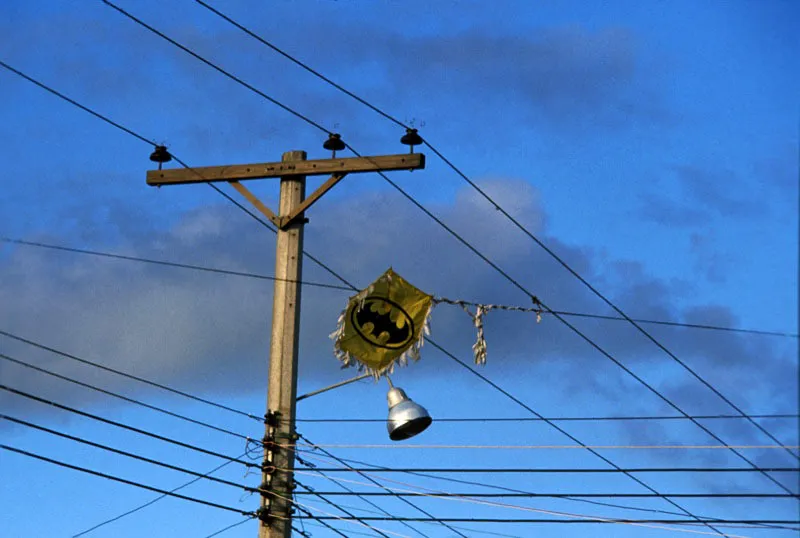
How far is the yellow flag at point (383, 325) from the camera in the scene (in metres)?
14.8

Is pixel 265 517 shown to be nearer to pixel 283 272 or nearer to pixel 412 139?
pixel 283 272

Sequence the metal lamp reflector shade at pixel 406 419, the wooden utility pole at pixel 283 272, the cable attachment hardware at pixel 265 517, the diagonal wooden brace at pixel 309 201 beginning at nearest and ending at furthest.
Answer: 1. the metal lamp reflector shade at pixel 406 419
2. the cable attachment hardware at pixel 265 517
3. the wooden utility pole at pixel 283 272
4. the diagonal wooden brace at pixel 309 201

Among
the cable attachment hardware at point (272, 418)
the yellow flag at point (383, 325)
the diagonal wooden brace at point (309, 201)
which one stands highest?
the diagonal wooden brace at point (309, 201)

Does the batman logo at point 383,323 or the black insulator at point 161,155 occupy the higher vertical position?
the black insulator at point 161,155

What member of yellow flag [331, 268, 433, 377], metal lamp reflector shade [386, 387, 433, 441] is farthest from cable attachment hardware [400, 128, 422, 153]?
metal lamp reflector shade [386, 387, 433, 441]

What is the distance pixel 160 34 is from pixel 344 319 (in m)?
3.69

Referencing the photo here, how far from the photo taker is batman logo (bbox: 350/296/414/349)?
14812 millimetres

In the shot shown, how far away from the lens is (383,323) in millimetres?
14906

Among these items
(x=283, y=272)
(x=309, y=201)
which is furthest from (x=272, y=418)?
(x=309, y=201)

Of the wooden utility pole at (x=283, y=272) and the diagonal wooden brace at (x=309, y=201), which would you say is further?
the diagonal wooden brace at (x=309, y=201)

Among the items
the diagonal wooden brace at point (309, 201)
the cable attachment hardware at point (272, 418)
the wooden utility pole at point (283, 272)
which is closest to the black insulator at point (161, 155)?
the wooden utility pole at point (283, 272)

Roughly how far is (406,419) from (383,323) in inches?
65.3

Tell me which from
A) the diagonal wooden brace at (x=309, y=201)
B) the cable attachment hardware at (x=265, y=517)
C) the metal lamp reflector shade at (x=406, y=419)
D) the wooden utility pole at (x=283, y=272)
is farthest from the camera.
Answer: the diagonal wooden brace at (x=309, y=201)

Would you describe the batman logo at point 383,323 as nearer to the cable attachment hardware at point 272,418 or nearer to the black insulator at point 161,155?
the cable attachment hardware at point 272,418
